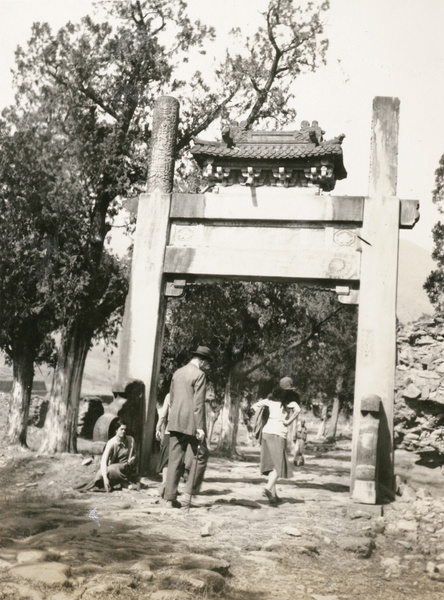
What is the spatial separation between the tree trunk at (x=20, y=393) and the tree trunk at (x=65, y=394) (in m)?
2.82

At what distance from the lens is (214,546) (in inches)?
254

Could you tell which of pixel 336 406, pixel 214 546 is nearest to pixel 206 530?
pixel 214 546

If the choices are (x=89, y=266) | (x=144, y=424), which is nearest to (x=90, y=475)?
(x=144, y=424)

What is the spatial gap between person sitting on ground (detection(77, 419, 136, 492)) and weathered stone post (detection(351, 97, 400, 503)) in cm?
319

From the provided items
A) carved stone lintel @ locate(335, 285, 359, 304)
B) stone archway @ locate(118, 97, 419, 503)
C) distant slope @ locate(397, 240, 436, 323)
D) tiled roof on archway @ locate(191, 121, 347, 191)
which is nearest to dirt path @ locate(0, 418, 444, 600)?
stone archway @ locate(118, 97, 419, 503)

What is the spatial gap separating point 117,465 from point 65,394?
7666 mm

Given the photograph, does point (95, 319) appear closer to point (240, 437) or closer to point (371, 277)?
point (371, 277)

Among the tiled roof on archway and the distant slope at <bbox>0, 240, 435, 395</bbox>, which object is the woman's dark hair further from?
the distant slope at <bbox>0, 240, 435, 395</bbox>

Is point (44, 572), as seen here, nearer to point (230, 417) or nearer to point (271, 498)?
point (271, 498)

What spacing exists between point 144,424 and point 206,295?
8.98 m

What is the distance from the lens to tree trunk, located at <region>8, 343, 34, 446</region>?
1911cm

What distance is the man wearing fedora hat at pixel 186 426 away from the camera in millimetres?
8117

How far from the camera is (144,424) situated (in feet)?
Result: 35.2

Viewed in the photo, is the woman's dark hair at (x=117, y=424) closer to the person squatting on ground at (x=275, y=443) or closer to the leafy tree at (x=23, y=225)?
the person squatting on ground at (x=275, y=443)
